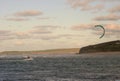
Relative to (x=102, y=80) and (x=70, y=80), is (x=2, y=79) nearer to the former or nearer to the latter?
(x=70, y=80)

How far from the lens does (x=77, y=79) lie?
86.9m

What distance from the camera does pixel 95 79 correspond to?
86.2 m

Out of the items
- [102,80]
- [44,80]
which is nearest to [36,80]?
[44,80]

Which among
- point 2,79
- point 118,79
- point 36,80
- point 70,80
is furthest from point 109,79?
point 2,79

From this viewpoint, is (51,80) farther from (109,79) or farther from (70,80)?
(109,79)

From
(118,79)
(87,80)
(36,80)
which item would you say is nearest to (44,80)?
(36,80)

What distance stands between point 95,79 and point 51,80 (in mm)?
8436

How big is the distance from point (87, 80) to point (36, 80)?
9704 millimetres

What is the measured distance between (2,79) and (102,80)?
1959 cm

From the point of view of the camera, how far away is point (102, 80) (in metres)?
83.8

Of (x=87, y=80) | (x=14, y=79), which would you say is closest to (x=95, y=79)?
(x=87, y=80)

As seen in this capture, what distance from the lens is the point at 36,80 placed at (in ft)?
282

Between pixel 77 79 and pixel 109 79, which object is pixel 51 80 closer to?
pixel 77 79

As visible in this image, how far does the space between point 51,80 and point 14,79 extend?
8331mm
